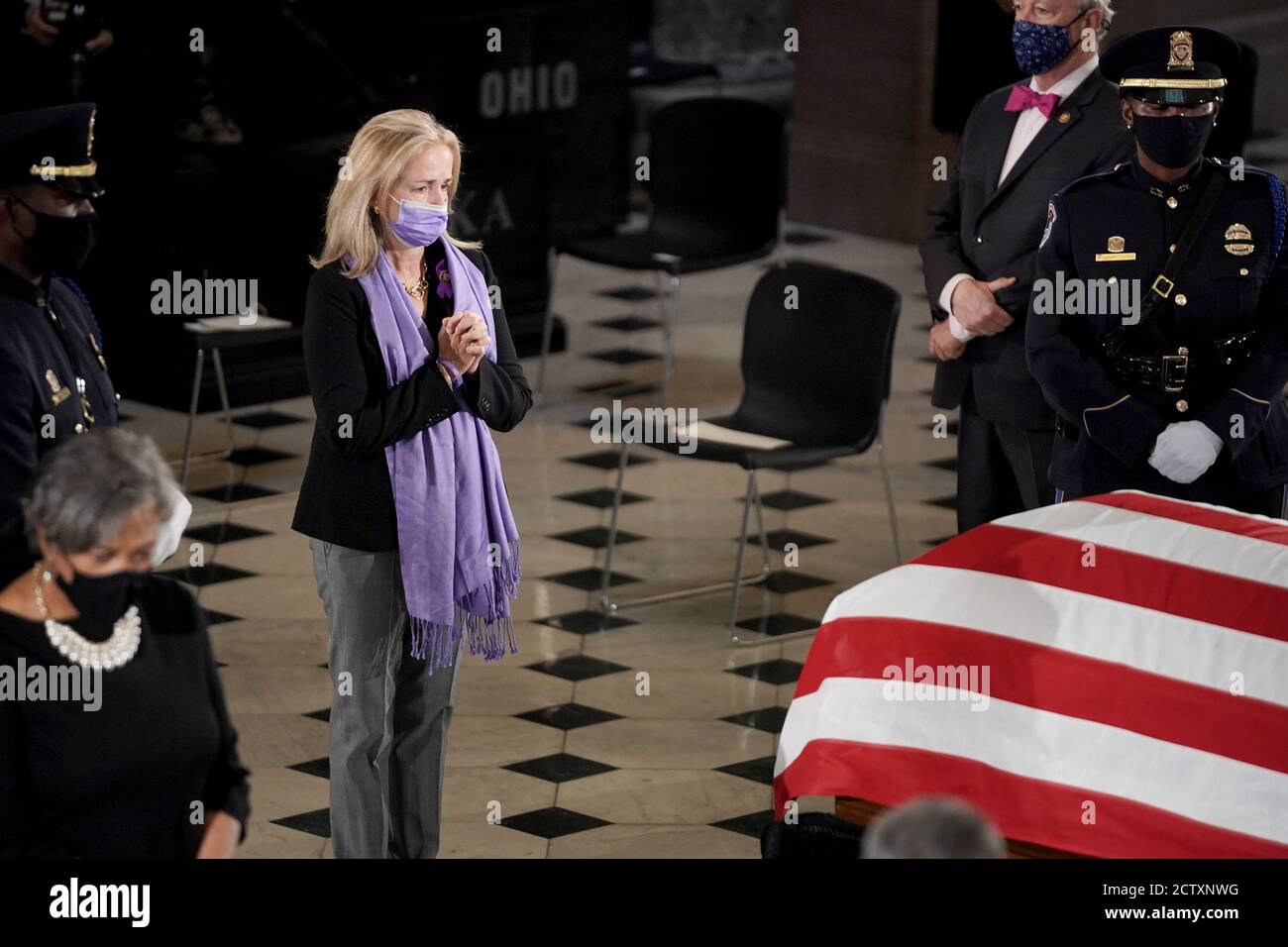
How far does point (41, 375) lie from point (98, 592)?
0.86 metres

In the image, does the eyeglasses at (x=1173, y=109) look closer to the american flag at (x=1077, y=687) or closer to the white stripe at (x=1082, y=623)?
the american flag at (x=1077, y=687)

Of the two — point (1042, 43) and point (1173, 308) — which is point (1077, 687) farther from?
point (1042, 43)

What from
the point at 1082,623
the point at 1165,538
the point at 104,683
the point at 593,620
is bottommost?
the point at 593,620

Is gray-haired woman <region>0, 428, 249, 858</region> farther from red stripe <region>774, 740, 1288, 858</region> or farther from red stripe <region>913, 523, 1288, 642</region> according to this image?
red stripe <region>913, 523, 1288, 642</region>

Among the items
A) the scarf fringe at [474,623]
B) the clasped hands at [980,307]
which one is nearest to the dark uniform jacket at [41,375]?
the scarf fringe at [474,623]

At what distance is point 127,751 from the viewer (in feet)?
9.77

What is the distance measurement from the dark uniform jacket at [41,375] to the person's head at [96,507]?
1.66 ft

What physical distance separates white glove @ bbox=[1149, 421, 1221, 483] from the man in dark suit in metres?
0.65

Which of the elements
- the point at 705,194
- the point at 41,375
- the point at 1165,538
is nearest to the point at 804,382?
the point at 705,194

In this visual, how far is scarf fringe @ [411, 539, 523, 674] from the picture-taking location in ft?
14.0

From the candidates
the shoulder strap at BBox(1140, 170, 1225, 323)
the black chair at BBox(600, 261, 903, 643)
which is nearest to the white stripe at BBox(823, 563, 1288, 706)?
the shoulder strap at BBox(1140, 170, 1225, 323)
